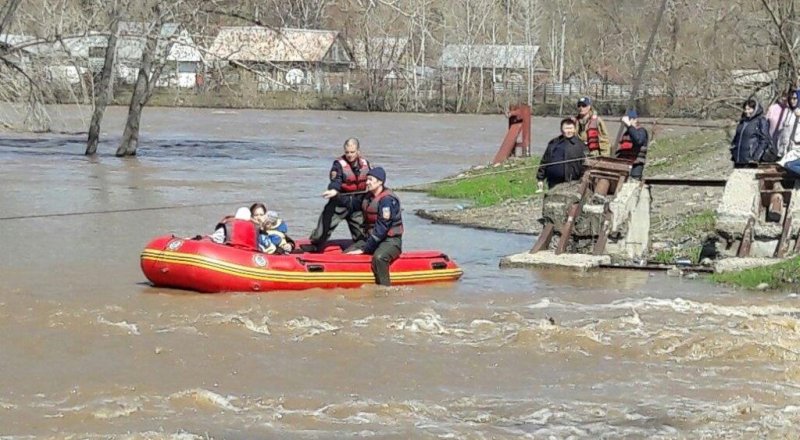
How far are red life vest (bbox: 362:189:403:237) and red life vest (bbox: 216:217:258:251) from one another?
4.86 ft

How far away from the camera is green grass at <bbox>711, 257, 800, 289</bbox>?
1620 cm

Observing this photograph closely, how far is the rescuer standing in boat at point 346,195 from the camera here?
17469mm

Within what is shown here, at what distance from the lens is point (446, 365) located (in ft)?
40.6

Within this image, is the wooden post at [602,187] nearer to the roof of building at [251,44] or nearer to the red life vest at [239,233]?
the red life vest at [239,233]

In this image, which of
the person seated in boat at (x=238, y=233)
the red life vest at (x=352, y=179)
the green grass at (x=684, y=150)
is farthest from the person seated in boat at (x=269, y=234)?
the green grass at (x=684, y=150)

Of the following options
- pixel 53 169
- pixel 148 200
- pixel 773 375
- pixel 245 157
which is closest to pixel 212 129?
pixel 245 157

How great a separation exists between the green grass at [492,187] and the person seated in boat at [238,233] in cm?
1022

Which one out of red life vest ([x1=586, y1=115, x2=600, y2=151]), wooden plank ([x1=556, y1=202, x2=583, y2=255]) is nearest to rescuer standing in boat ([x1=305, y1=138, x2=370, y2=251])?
wooden plank ([x1=556, y1=202, x2=583, y2=255])

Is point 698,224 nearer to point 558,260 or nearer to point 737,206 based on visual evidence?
point 737,206

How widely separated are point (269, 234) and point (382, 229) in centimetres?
133

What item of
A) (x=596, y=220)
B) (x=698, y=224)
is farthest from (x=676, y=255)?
(x=596, y=220)

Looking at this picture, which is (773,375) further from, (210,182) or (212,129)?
(212,129)

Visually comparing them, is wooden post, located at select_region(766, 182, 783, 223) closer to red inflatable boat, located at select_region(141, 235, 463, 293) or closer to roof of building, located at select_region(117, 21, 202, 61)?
red inflatable boat, located at select_region(141, 235, 463, 293)

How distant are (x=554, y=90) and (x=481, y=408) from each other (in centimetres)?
7309
